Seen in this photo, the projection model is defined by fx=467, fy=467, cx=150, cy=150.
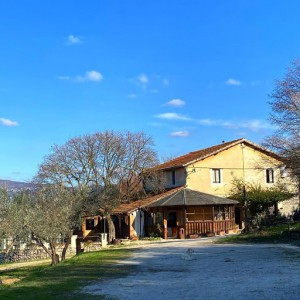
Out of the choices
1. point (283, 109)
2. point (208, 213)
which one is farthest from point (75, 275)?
point (208, 213)

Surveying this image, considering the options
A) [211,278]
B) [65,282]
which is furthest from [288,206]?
[65,282]

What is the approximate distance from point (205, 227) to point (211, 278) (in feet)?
82.5

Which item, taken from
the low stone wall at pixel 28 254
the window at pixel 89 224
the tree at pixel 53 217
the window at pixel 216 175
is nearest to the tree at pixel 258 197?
the window at pixel 216 175

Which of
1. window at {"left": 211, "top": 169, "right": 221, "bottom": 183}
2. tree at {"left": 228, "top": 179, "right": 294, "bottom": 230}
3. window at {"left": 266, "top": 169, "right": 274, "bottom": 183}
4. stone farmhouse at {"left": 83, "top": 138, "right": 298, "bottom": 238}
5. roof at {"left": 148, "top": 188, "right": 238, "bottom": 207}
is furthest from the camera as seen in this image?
window at {"left": 266, "top": 169, "right": 274, "bottom": 183}

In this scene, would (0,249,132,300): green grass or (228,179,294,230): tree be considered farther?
(228,179,294,230): tree

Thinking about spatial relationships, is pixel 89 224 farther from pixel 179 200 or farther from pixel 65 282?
pixel 65 282

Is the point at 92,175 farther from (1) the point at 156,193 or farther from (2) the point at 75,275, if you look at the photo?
(2) the point at 75,275

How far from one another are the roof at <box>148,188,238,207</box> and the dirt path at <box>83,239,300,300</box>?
667 inches

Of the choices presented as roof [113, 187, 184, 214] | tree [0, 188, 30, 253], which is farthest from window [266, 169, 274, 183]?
tree [0, 188, 30, 253]

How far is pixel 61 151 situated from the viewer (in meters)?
41.8

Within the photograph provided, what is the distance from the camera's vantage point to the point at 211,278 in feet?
43.9

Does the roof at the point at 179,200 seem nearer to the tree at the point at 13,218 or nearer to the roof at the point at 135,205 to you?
the roof at the point at 135,205

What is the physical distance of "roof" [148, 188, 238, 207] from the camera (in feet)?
123

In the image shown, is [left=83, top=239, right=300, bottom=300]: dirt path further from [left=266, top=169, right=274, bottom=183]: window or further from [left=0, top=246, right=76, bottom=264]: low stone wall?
[left=266, top=169, right=274, bottom=183]: window
